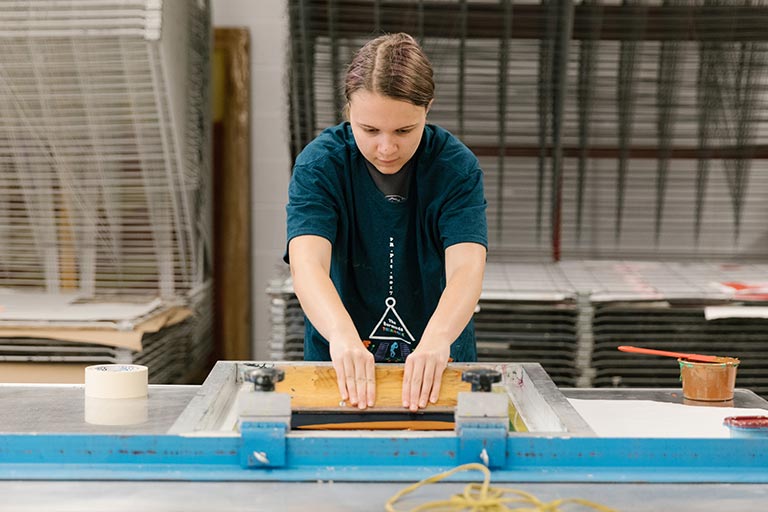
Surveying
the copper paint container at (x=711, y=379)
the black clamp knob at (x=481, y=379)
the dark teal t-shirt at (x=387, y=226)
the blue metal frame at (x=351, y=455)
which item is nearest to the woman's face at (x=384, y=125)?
the dark teal t-shirt at (x=387, y=226)

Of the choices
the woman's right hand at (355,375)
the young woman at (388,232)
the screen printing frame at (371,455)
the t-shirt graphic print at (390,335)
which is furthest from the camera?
the t-shirt graphic print at (390,335)

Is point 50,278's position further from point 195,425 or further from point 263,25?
point 195,425

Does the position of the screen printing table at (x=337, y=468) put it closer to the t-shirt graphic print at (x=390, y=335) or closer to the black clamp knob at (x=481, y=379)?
the black clamp knob at (x=481, y=379)

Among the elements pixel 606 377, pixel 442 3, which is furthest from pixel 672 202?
pixel 442 3

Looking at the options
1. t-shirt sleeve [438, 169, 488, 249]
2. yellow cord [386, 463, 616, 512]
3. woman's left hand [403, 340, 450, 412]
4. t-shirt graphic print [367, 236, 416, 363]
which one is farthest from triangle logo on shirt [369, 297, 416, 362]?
yellow cord [386, 463, 616, 512]

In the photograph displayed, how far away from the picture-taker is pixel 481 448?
5.31ft

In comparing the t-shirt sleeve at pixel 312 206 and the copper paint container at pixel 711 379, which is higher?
the t-shirt sleeve at pixel 312 206

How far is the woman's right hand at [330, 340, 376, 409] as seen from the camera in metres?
1.83

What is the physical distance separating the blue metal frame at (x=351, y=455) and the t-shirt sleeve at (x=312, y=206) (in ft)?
2.16

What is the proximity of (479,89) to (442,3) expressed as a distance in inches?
15.2

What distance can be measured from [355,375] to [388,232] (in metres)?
0.51

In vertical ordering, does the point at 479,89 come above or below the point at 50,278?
above

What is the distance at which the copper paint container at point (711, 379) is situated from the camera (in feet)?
6.66

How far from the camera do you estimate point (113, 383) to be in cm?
197
